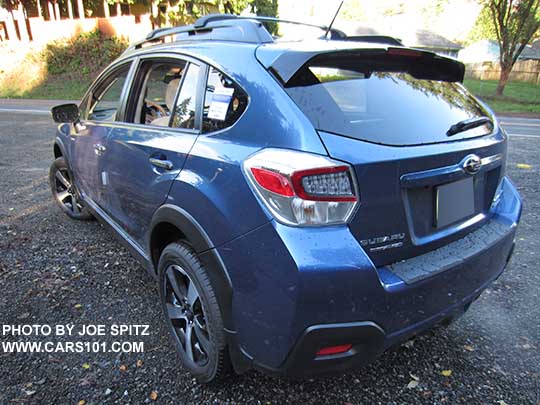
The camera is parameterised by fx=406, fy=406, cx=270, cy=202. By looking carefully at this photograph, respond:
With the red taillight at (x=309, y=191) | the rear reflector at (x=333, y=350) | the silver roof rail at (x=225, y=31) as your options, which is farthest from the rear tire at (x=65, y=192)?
the rear reflector at (x=333, y=350)

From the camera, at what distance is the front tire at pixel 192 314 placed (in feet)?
6.29

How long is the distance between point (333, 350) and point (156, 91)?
2116 mm

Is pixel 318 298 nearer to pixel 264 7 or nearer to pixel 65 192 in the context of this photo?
pixel 65 192

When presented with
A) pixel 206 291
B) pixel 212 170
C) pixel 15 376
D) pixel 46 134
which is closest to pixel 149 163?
pixel 212 170

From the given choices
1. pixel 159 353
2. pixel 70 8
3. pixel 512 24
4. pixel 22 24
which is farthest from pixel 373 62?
pixel 22 24

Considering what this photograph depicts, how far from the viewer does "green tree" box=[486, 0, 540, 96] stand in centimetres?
2017

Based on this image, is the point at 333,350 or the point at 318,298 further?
the point at 333,350

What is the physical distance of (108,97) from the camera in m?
3.41

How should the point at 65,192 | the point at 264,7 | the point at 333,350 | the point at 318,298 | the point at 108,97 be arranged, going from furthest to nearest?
Result: 1. the point at 264,7
2. the point at 65,192
3. the point at 108,97
4. the point at 333,350
5. the point at 318,298

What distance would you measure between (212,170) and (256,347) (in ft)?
2.62

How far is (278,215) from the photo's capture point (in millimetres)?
1584

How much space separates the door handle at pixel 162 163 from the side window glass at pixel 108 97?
0.95m

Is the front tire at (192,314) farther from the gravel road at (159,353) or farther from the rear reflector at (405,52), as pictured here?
the rear reflector at (405,52)

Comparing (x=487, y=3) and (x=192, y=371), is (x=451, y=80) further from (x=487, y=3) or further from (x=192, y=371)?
(x=487, y=3)
